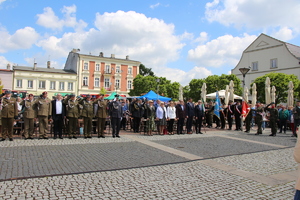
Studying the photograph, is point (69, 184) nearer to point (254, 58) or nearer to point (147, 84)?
point (147, 84)

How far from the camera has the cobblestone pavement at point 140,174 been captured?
4.46 metres

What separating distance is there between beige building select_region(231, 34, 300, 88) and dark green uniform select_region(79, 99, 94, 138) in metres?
49.6

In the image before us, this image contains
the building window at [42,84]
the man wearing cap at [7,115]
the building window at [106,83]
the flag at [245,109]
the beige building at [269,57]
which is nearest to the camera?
the man wearing cap at [7,115]

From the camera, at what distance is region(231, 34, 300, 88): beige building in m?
50.3

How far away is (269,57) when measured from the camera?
54.2 meters

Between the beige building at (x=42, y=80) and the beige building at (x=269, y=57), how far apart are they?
4187 cm

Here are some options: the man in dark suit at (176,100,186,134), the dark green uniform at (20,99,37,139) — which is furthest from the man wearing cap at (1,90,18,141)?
the man in dark suit at (176,100,186,134)

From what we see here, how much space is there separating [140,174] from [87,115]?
257 inches

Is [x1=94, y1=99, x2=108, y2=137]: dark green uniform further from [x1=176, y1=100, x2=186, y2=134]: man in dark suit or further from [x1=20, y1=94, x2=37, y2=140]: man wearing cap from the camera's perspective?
[x1=176, y1=100, x2=186, y2=134]: man in dark suit

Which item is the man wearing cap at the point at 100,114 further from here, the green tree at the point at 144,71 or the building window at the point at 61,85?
the green tree at the point at 144,71

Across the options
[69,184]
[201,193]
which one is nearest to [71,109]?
[69,184]

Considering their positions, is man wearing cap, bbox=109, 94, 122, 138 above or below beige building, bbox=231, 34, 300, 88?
below

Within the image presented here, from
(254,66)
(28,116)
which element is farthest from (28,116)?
(254,66)

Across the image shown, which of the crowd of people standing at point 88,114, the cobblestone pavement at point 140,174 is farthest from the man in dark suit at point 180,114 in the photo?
the cobblestone pavement at point 140,174
